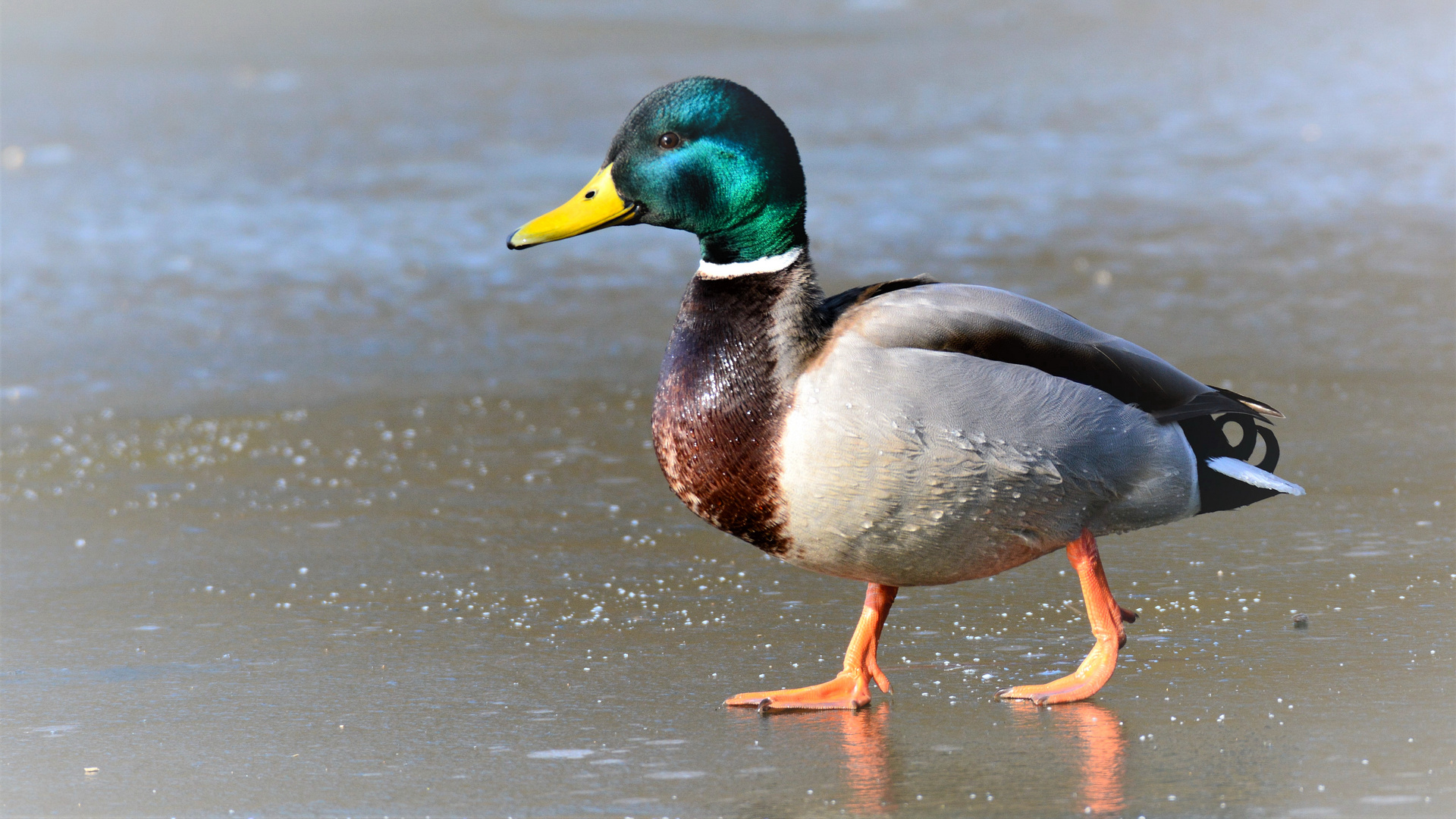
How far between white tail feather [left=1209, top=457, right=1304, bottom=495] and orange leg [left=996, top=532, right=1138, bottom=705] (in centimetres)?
30

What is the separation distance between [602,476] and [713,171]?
1972 millimetres

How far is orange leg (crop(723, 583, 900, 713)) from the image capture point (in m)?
2.98

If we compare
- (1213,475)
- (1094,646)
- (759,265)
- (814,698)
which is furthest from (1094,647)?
(759,265)

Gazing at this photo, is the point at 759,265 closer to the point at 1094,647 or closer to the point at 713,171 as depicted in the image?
the point at 713,171

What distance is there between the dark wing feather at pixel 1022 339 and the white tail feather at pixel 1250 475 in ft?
0.33

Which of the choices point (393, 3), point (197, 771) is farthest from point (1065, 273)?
point (393, 3)

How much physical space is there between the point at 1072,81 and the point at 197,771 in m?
12.4

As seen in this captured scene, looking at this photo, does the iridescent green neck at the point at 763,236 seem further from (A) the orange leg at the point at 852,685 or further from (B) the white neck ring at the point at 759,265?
(A) the orange leg at the point at 852,685

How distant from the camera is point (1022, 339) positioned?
3010 millimetres

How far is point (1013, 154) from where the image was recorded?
10992 mm

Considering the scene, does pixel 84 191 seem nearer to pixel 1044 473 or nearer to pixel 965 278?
pixel 965 278

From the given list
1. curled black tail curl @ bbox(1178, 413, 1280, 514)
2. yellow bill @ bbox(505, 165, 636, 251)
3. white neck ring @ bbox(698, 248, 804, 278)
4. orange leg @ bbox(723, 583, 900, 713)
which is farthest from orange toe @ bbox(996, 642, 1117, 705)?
yellow bill @ bbox(505, 165, 636, 251)

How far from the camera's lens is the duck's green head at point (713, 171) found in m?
3.06

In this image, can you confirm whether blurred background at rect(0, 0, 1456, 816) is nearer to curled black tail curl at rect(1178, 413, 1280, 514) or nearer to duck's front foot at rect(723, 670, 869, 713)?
duck's front foot at rect(723, 670, 869, 713)
